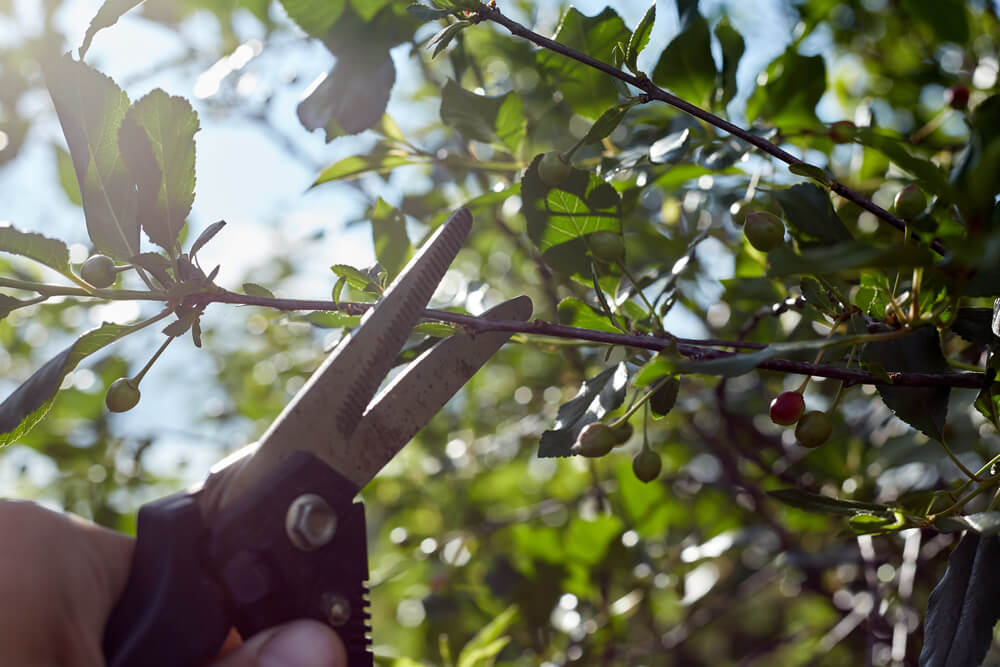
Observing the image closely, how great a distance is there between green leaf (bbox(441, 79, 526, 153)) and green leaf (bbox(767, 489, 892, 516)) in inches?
27.0

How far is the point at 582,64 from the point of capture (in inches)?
46.3

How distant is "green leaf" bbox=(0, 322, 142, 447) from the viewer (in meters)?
0.89

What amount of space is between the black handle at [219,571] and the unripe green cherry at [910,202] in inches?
27.1

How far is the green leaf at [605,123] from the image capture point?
90 cm

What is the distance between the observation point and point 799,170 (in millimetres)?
859

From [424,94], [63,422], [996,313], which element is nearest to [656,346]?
[996,313]

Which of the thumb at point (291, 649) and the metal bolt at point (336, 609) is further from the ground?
the metal bolt at point (336, 609)

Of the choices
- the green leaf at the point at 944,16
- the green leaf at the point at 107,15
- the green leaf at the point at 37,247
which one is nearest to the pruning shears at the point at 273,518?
the green leaf at the point at 37,247

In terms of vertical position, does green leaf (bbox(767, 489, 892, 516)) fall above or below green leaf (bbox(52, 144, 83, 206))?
below

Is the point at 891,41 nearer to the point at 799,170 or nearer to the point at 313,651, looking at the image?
the point at 799,170

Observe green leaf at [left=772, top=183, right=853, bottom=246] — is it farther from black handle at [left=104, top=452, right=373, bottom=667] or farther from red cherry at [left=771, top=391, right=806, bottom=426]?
black handle at [left=104, top=452, right=373, bottom=667]

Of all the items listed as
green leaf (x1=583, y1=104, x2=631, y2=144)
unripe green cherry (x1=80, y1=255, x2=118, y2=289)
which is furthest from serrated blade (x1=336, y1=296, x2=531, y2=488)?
unripe green cherry (x1=80, y1=255, x2=118, y2=289)

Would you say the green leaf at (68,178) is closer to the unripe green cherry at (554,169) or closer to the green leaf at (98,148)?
the green leaf at (98,148)

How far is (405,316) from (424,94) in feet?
5.43
